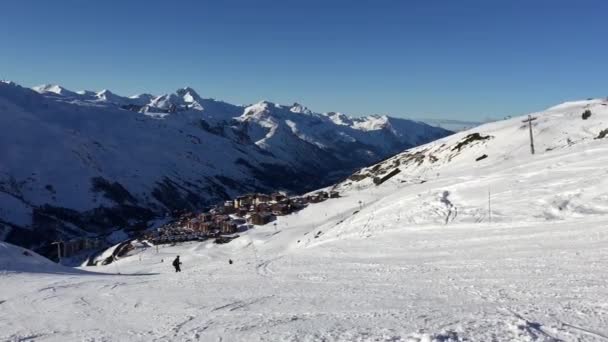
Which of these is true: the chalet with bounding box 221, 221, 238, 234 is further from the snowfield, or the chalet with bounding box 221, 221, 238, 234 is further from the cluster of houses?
the snowfield

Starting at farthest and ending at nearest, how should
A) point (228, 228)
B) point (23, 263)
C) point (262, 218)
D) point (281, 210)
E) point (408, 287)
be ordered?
point (228, 228), point (281, 210), point (262, 218), point (23, 263), point (408, 287)

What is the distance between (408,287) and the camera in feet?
50.7

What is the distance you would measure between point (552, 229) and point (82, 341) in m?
19.1

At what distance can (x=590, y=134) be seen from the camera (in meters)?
72.8

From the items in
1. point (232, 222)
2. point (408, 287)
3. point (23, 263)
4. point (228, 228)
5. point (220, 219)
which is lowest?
point (228, 228)

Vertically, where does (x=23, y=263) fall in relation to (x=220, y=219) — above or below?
above

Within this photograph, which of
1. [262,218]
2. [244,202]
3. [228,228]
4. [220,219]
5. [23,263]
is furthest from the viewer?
[244,202]

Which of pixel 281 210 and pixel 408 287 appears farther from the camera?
pixel 281 210

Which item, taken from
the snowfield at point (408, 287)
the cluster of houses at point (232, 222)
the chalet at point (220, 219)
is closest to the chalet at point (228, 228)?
the cluster of houses at point (232, 222)

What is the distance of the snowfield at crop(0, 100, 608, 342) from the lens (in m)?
11.3

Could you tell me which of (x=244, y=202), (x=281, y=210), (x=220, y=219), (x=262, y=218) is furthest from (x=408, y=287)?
(x=244, y=202)

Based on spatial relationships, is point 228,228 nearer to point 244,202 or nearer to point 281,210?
point 281,210

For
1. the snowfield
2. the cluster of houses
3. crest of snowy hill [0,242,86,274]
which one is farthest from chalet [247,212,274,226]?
the snowfield

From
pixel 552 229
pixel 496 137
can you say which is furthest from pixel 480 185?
pixel 496 137
